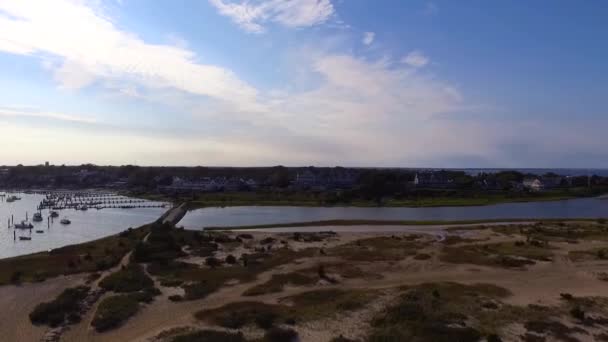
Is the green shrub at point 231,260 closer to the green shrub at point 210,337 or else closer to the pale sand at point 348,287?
the pale sand at point 348,287

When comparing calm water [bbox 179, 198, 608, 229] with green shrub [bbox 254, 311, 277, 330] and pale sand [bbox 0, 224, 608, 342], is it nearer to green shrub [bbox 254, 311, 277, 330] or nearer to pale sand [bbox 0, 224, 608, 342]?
pale sand [bbox 0, 224, 608, 342]

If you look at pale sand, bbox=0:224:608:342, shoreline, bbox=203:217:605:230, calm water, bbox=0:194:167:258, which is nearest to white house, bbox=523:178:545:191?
shoreline, bbox=203:217:605:230

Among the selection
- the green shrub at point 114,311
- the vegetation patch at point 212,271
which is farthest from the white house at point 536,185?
the green shrub at point 114,311

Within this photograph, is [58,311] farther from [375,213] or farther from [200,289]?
[375,213]

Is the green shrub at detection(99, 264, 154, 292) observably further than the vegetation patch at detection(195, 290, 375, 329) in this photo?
Yes

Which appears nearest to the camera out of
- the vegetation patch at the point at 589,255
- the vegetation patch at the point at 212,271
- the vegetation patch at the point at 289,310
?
the vegetation patch at the point at 289,310

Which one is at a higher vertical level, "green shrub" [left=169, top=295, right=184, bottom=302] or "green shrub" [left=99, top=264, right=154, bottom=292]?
"green shrub" [left=99, top=264, right=154, bottom=292]

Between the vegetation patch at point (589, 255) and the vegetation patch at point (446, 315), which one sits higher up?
the vegetation patch at point (589, 255)

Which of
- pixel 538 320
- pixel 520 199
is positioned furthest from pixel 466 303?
pixel 520 199
